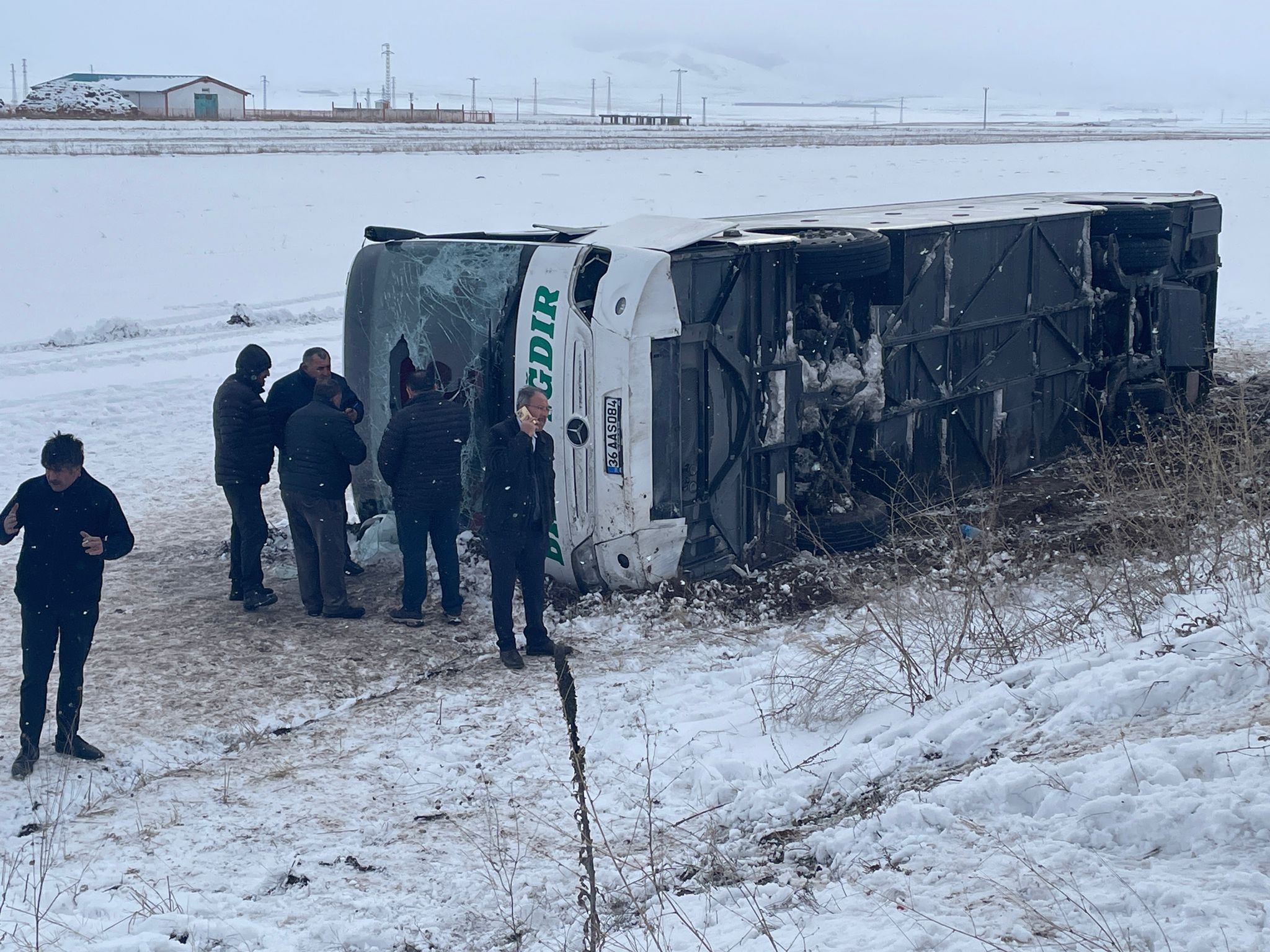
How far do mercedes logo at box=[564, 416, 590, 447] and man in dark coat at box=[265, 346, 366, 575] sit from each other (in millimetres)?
1404

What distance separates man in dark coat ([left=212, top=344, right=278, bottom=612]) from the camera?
24.2 feet

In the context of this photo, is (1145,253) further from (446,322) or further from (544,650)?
(544,650)

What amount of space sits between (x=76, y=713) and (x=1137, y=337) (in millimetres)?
9587

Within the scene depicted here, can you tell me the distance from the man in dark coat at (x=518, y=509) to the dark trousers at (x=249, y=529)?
72.4 inches

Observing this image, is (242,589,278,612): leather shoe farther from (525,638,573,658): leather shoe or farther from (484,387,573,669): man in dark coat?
(525,638,573,658): leather shoe

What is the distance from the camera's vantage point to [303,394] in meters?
7.61

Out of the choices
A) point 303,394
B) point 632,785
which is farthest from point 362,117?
point 632,785

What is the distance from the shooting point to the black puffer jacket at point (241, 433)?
7.36 meters

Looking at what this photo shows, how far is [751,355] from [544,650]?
233cm

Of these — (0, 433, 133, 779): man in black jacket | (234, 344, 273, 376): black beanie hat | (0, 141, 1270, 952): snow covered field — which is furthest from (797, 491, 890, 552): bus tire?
(0, 433, 133, 779): man in black jacket

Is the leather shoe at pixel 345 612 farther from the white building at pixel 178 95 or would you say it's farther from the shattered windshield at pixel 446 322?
the white building at pixel 178 95

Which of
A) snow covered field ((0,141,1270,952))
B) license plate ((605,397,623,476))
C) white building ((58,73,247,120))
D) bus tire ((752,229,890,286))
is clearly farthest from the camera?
white building ((58,73,247,120))

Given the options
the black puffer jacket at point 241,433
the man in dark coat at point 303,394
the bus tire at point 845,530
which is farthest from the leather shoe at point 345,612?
the bus tire at point 845,530

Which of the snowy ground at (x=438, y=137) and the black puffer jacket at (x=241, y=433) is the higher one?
the snowy ground at (x=438, y=137)
